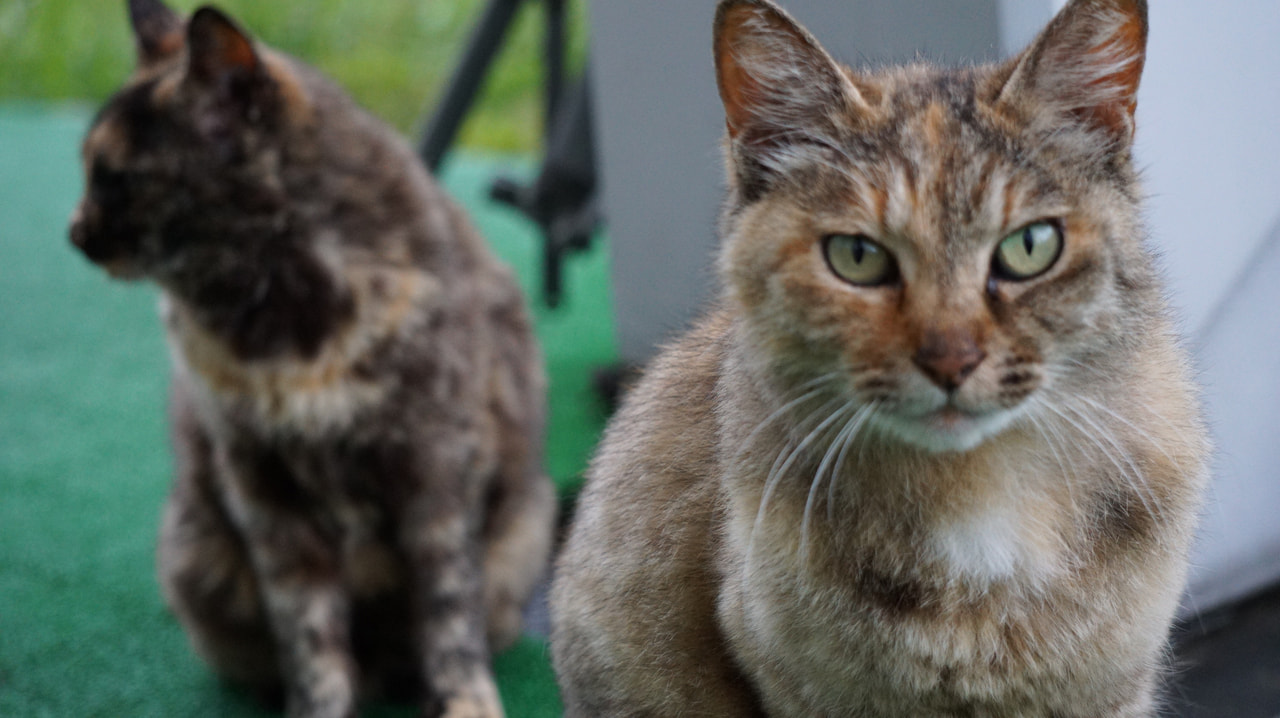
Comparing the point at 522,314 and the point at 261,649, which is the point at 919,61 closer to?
the point at 522,314

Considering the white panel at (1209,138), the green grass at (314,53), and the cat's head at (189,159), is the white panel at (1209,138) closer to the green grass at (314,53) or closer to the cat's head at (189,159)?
the cat's head at (189,159)

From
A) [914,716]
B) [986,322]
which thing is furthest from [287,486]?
[986,322]

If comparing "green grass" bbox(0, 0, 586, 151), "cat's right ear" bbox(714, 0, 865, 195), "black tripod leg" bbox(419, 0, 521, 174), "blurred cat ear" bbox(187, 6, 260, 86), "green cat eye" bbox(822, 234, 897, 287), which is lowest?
"green grass" bbox(0, 0, 586, 151)

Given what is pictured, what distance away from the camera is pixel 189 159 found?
88.6 inches

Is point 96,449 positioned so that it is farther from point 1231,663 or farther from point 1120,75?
point 1120,75

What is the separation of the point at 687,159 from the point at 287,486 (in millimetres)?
1236

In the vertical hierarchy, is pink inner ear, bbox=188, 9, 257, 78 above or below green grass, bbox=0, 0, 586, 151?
above

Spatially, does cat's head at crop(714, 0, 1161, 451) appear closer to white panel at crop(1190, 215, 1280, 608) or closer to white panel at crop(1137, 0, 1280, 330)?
white panel at crop(1137, 0, 1280, 330)

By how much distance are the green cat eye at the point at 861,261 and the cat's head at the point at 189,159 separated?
1398 mm

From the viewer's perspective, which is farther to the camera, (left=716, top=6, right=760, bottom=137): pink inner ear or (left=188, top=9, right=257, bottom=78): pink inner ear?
(left=188, top=9, right=257, bottom=78): pink inner ear

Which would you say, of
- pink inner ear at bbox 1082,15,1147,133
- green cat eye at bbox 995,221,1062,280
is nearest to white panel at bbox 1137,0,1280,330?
pink inner ear at bbox 1082,15,1147,133

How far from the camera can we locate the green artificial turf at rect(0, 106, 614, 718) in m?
2.42

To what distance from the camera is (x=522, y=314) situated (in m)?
2.75

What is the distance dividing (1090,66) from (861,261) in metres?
0.32
